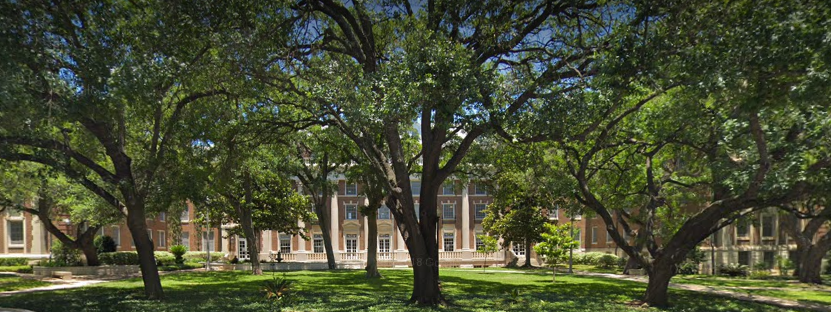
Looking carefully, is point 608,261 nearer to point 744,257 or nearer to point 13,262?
point 744,257

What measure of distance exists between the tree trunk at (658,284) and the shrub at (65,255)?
2851 centimetres

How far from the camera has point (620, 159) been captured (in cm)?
2464

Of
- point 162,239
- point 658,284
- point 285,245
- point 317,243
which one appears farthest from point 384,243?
point 658,284

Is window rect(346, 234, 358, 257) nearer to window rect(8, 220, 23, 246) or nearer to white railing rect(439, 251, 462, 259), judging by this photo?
white railing rect(439, 251, 462, 259)

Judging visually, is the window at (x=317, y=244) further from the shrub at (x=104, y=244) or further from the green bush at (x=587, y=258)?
the green bush at (x=587, y=258)

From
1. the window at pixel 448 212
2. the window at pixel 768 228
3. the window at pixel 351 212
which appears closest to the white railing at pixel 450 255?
the window at pixel 448 212

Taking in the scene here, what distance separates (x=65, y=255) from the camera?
30656mm

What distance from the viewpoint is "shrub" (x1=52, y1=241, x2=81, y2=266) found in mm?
30278

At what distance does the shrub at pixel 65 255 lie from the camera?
30278 mm

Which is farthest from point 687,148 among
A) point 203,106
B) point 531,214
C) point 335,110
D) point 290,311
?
point 531,214

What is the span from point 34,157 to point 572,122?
1335 centimetres

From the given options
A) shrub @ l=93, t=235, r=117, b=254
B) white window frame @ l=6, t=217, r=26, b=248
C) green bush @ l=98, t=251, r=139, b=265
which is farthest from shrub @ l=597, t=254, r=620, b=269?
white window frame @ l=6, t=217, r=26, b=248

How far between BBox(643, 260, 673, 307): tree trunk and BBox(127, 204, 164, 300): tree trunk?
48.3 ft

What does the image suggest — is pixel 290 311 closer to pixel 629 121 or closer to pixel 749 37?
pixel 749 37
